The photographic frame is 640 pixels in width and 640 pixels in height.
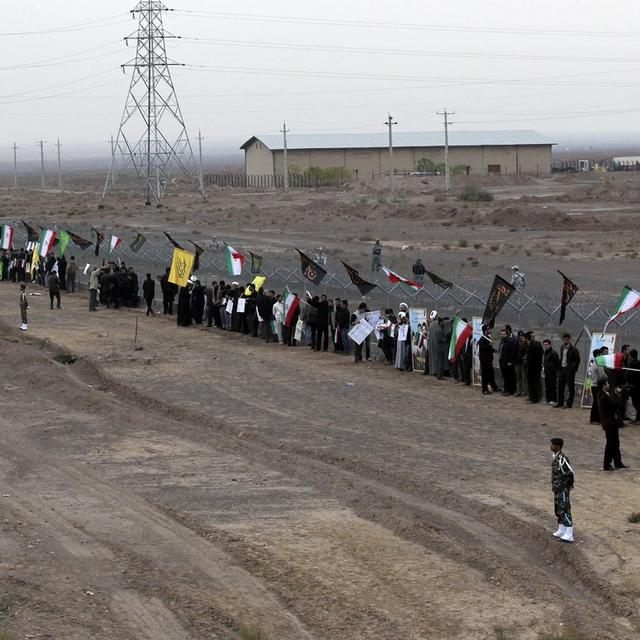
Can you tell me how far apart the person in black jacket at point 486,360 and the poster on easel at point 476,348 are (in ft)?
0.39

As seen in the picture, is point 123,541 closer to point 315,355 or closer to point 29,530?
point 29,530

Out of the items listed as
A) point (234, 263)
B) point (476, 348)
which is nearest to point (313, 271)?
point (234, 263)

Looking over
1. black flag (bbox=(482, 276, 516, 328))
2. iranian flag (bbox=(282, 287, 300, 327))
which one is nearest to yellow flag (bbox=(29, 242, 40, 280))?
iranian flag (bbox=(282, 287, 300, 327))

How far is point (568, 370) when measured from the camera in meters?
21.6

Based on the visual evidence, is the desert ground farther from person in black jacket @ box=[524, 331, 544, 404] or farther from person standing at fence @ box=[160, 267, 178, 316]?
person standing at fence @ box=[160, 267, 178, 316]

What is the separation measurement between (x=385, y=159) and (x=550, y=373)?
10090 cm

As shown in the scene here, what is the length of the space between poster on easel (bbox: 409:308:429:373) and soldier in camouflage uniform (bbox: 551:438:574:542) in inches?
442

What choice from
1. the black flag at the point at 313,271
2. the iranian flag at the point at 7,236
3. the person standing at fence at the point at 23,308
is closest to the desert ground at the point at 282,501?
the person standing at fence at the point at 23,308

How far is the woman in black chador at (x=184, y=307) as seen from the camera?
33.2 metres

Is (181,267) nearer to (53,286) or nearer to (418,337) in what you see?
(53,286)

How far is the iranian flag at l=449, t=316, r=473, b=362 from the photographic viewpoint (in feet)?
78.9

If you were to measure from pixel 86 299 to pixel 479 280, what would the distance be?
13384 mm

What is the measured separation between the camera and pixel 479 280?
3669 centimetres

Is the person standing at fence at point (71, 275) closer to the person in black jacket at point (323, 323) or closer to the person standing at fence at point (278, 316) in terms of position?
the person standing at fence at point (278, 316)
